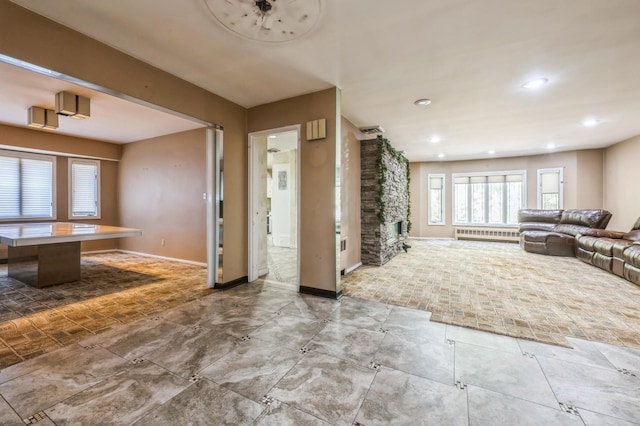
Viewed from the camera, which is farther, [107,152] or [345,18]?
[107,152]

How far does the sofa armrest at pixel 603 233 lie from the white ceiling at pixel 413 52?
2.13 meters

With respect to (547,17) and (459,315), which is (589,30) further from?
(459,315)

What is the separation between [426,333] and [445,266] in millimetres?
3018

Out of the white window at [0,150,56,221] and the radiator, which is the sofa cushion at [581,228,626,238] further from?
the white window at [0,150,56,221]

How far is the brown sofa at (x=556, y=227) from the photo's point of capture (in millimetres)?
5742

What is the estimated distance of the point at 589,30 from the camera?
223 centimetres

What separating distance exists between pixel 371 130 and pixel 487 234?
19.5ft

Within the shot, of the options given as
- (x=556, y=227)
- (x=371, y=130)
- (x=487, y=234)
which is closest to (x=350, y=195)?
(x=371, y=130)

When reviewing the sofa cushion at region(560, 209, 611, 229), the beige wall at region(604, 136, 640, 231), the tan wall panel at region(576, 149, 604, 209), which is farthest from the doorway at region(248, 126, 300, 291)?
the tan wall panel at region(576, 149, 604, 209)

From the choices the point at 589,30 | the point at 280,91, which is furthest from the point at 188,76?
the point at 589,30

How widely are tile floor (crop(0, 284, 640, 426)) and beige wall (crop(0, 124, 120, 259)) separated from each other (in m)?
5.34

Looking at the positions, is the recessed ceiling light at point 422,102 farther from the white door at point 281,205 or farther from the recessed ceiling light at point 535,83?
the white door at point 281,205

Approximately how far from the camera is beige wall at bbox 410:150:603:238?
681 centimetres

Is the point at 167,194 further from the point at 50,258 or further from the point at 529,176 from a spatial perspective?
the point at 529,176
